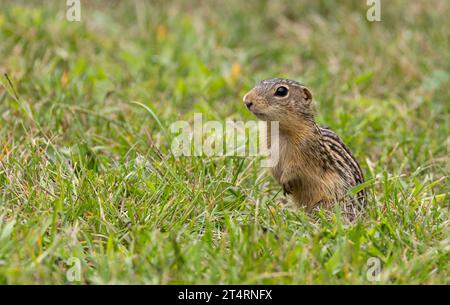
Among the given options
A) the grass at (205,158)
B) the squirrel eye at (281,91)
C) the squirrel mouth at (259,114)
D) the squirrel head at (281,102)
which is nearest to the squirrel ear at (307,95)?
the squirrel head at (281,102)

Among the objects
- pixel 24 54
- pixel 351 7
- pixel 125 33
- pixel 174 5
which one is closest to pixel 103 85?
pixel 24 54

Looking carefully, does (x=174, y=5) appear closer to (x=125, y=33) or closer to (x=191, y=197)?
(x=125, y=33)

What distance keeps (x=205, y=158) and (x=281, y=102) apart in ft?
2.10

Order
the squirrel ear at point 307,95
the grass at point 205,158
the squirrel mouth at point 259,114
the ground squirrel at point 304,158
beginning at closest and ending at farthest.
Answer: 1. the grass at point 205,158
2. the squirrel mouth at point 259,114
3. the ground squirrel at point 304,158
4. the squirrel ear at point 307,95

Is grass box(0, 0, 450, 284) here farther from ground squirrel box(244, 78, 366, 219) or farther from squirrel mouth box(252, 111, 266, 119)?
squirrel mouth box(252, 111, 266, 119)

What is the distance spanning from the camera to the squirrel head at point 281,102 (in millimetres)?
5051

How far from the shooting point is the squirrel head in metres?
5.05

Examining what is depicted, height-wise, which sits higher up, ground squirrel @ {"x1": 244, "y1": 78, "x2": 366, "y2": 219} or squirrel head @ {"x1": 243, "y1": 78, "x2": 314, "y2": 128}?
squirrel head @ {"x1": 243, "y1": 78, "x2": 314, "y2": 128}

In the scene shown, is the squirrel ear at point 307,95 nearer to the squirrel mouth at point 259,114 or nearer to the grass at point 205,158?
the squirrel mouth at point 259,114

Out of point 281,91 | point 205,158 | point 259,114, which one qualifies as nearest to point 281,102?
point 281,91

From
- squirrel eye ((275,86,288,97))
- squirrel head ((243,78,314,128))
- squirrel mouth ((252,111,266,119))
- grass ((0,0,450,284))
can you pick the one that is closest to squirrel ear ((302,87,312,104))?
squirrel head ((243,78,314,128))

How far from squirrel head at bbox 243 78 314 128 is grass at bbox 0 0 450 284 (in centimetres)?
41

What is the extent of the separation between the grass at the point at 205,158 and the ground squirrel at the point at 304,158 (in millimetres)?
209

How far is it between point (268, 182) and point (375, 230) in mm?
1385
